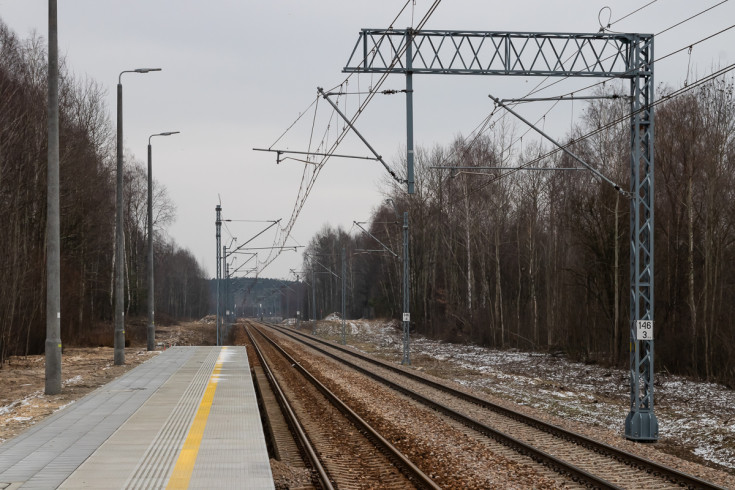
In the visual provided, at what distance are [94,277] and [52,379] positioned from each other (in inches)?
1450

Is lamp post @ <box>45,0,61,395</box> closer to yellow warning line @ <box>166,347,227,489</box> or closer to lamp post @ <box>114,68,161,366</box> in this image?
yellow warning line @ <box>166,347,227,489</box>

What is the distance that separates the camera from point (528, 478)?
38.4ft

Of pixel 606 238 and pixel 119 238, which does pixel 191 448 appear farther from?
pixel 606 238

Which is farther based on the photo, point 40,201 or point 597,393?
point 40,201

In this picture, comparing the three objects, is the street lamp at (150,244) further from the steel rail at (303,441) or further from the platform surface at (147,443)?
the platform surface at (147,443)

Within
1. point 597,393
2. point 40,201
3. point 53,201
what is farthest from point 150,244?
point 597,393

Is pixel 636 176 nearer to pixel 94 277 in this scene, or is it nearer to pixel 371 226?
pixel 94 277

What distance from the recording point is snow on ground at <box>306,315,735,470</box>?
17.0 m

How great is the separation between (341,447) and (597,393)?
12.8 metres

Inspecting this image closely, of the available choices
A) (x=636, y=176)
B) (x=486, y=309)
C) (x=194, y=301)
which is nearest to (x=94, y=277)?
(x=486, y=309)

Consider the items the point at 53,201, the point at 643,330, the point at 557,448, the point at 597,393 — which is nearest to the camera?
the point at 557,448

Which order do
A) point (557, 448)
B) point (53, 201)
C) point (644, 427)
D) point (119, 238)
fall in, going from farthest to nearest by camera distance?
point (119, 238)
point (53, 201)
point (644, 427)
point (557, 448)

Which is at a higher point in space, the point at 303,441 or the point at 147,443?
the point at 147,443

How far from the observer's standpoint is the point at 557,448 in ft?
47.1
